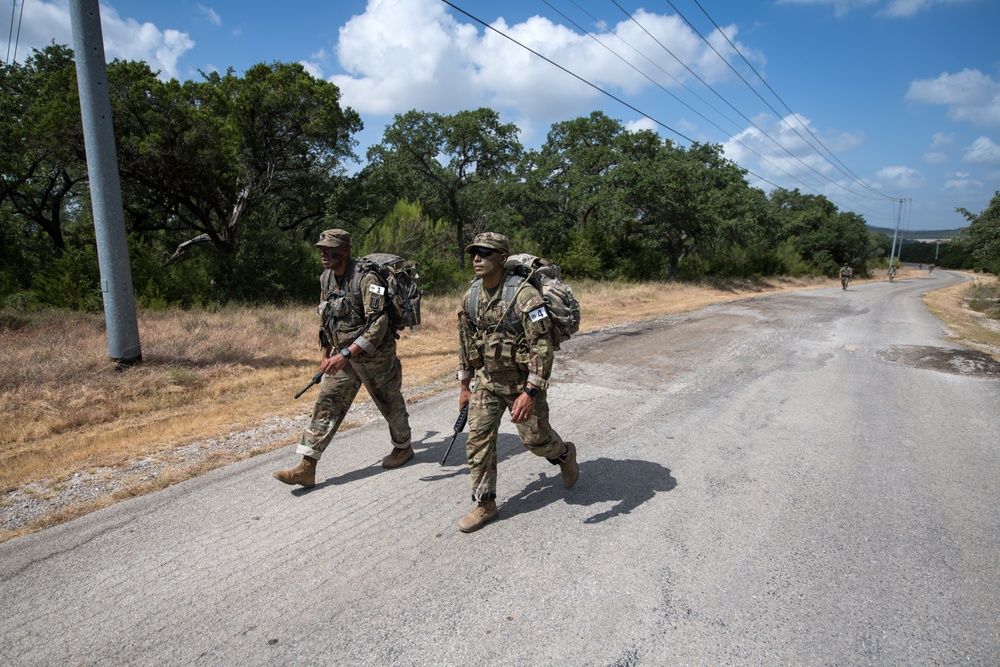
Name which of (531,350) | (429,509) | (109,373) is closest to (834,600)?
(531,350)

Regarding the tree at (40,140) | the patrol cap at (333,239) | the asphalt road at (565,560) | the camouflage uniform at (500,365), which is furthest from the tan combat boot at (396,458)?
the tree at (40,140)

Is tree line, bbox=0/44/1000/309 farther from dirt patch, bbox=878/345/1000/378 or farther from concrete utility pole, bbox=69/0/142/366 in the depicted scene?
dirt patch, bbox=878/345/1000/378

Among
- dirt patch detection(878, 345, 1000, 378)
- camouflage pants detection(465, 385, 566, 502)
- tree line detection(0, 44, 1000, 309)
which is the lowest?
dirt patch detection(878, 345, 1000, 378)

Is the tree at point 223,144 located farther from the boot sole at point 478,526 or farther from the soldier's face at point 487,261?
the boot sole at point 478,526

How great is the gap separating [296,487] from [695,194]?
1042 inches

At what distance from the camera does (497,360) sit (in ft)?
11.1

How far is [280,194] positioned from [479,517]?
17715mm

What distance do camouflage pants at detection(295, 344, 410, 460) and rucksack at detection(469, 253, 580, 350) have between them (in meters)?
1.11

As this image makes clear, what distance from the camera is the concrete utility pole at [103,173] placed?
6273 millimetres

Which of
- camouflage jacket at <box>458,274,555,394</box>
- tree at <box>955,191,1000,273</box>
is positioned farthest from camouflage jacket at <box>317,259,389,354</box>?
tree at <box>955,191,1000,273</box>

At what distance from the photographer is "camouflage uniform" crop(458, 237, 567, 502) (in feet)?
→ 10.6

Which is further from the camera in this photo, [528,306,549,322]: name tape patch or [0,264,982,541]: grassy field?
[0,264,982,541]: grassy field

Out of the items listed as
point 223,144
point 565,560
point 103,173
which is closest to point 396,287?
point 565,560

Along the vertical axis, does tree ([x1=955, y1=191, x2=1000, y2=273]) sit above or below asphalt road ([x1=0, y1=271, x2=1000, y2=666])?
above
